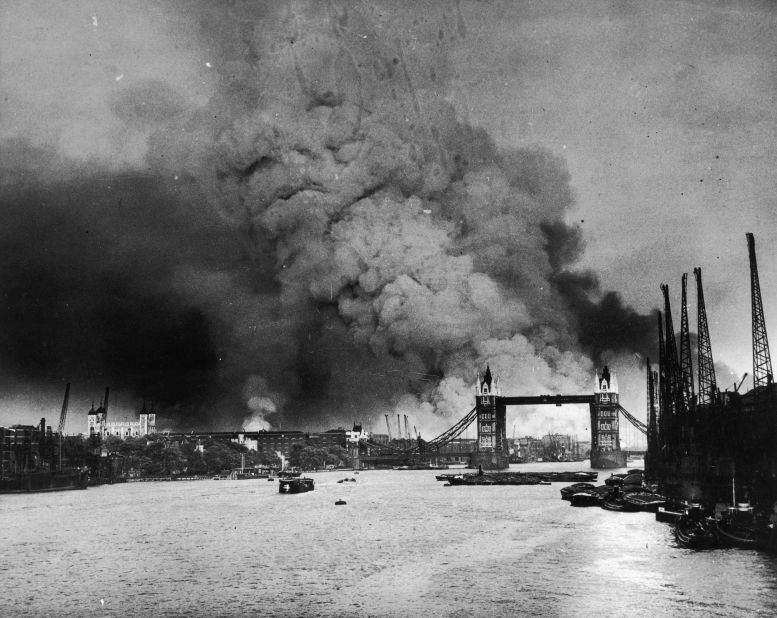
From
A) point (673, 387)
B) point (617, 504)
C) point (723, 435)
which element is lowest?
point (617, 504)

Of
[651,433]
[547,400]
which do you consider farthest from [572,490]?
[547,400]

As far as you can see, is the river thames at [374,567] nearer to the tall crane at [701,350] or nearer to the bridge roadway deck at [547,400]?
the tall crane at [701,350]

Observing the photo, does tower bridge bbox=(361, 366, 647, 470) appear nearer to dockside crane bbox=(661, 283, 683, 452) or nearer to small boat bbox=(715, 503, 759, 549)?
dockside crane bbox=(661, 283, 683, 452)

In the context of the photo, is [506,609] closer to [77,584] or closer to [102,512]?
[77,584]

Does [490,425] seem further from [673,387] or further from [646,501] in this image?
[646,501]

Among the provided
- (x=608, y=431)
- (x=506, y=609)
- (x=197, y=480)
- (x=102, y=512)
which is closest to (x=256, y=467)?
(x=197, y=480)

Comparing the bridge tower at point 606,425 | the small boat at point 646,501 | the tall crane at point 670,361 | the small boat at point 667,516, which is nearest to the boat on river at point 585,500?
the small boat at point 646,501
